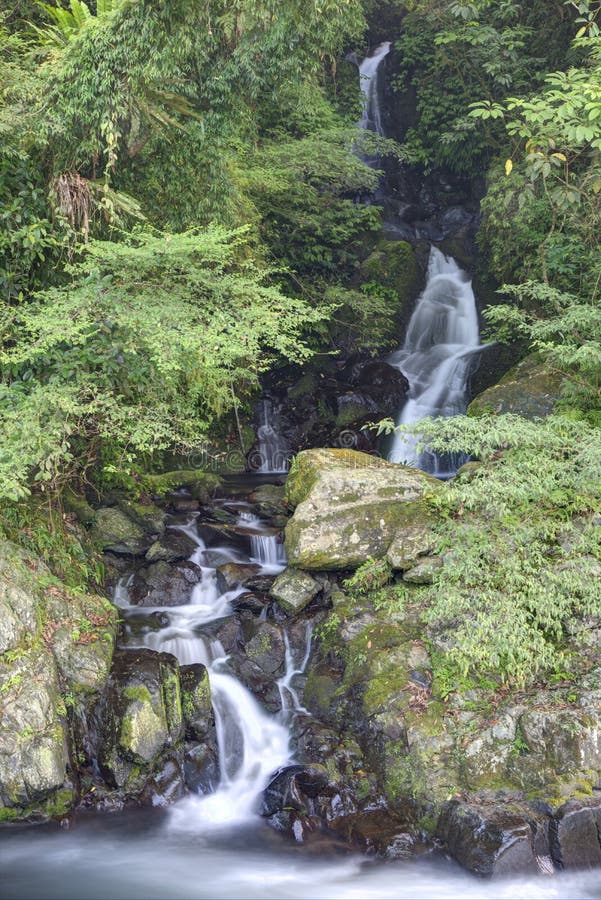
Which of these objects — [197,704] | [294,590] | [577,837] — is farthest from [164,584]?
[577,837]

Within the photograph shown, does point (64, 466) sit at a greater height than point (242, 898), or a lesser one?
greater

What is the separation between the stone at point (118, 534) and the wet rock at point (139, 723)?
2115mm

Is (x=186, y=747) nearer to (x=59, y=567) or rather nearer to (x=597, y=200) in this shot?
(x=59, y=567)

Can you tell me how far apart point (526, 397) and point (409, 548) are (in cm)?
345

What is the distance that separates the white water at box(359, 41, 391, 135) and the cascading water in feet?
46.0

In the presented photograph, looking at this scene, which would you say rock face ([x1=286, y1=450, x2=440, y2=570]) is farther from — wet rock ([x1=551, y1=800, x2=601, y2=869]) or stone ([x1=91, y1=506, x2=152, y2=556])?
wet rock ([x1=551, y1=800, x2=601, y2=869])

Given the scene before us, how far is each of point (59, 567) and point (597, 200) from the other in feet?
28.0

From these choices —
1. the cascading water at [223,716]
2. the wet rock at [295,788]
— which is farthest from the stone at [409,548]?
the wet rock at [295,788]

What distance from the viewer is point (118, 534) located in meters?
8.60

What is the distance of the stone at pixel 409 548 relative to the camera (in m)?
7.33

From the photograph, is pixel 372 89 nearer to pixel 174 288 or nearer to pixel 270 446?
pixel 270 446

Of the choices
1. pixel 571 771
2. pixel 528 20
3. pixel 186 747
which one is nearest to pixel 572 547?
pixel 571 771

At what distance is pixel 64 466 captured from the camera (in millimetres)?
7312

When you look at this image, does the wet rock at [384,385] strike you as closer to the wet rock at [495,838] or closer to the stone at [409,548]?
the stone at [409,548]
